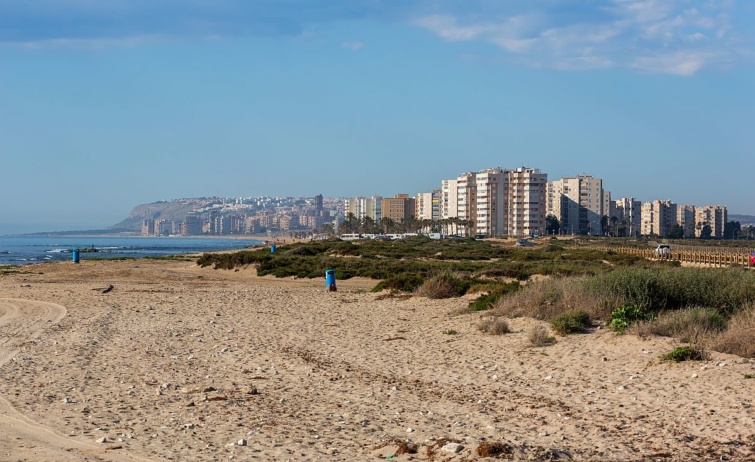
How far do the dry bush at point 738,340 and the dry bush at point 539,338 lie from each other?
2.50 meters

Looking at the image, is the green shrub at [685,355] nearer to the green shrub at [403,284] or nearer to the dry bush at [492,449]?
the dry bush at [492,449]

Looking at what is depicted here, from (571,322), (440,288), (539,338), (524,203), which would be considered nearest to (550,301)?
(571,322)

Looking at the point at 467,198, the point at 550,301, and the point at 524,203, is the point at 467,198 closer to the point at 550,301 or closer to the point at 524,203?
the point at 524,203

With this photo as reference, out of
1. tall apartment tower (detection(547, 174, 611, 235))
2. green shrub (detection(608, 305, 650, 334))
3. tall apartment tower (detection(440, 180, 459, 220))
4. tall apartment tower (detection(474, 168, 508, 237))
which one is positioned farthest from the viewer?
tall apartment tower (detection(547, 174, 611, 235))

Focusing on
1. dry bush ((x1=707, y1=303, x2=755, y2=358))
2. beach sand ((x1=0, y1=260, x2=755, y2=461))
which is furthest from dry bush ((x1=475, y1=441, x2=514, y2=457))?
dry bush ((x1=707, y1=303, x2=755, y2=358))

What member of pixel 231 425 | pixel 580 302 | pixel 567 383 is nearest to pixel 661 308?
pixel 580 302

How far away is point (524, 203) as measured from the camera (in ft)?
534

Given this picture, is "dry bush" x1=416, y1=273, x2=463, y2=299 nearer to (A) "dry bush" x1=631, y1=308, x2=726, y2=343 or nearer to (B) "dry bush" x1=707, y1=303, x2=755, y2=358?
(A) "dry bush" x1=631, y1=308, x2=726, y2=343

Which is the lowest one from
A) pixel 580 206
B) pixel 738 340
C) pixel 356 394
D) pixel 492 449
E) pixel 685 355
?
pixel 356 394

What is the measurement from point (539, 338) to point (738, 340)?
2984 millimetres

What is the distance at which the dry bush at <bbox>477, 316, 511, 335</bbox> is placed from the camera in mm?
13961

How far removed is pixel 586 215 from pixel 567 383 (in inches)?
7446

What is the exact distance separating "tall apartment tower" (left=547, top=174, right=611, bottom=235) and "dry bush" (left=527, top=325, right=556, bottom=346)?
176 metres

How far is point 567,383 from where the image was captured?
32.9 ft
